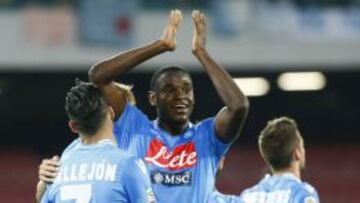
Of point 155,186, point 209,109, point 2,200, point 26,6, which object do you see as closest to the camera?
point 155,186

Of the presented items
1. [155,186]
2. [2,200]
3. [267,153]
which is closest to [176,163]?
[155,186]

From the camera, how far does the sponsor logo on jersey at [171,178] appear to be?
512 cm

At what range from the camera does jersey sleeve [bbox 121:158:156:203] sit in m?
4.35

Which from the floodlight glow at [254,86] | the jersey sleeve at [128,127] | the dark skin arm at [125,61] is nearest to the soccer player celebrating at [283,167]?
the jersey sleeve at [128,127]

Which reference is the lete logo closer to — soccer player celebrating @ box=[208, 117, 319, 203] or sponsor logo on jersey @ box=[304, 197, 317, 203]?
soccer player celebrating @ box=[208, 117, 319, 203]

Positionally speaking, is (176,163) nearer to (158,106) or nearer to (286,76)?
(158,106)

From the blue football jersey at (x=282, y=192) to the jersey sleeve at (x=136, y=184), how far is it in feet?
4.39

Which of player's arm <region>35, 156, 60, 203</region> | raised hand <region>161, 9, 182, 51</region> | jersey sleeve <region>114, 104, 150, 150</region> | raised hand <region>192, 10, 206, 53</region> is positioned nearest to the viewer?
player's arm <region>35, 156, 60, 203</region>

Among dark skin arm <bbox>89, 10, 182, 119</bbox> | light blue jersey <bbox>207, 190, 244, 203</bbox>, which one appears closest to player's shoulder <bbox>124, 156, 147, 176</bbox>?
dark skin arm <bbox>89, 10, 182, 119</bbox>

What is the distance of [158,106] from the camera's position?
17.1ft

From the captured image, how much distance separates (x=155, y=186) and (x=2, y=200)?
1231cm

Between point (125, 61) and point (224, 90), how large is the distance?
1.60 feet

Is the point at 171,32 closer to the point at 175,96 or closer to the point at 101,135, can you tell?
the point at 175,96

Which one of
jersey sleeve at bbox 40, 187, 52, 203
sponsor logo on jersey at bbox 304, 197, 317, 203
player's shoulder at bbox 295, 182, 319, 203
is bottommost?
sponsor logo on jersey at bbox 304, 197, 317, 203
